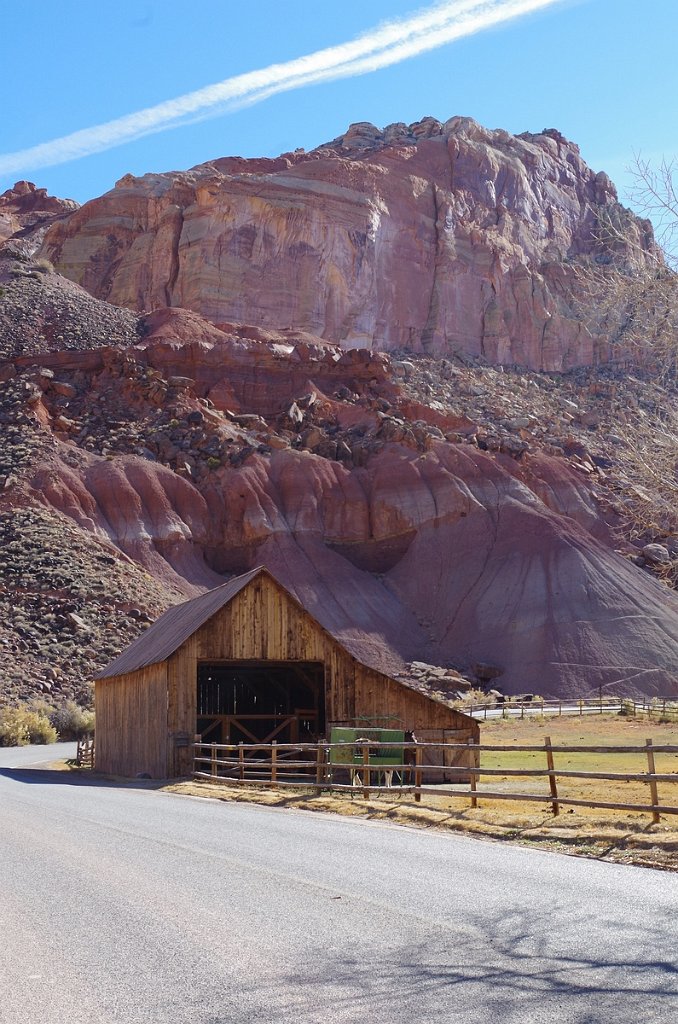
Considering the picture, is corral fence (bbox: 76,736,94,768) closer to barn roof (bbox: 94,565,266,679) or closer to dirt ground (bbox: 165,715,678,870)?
barn roof (bbox: 94,565,266,679)

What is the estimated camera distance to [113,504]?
6788cm

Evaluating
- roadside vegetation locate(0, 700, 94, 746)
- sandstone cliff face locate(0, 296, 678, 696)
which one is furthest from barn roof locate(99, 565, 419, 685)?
sandstone cliff face locate(0, 296, 678, 696)

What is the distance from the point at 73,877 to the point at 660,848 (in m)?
6.28

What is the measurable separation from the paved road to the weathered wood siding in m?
14.7

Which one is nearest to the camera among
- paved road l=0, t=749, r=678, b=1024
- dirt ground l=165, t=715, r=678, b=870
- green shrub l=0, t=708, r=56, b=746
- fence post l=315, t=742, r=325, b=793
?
paved road l=0, t=749, r=678, b=1024

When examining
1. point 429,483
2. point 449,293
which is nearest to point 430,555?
point 429,483

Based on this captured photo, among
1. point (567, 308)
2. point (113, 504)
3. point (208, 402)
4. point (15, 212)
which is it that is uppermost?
point (15, 212)

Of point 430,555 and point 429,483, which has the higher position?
point 429,483

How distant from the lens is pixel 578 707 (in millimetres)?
53750

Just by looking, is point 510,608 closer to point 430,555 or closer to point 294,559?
point 430,555

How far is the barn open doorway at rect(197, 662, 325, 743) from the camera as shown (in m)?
29.8

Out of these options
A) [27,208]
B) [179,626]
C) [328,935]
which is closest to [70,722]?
[179,626]

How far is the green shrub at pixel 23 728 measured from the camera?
4566 centimetres

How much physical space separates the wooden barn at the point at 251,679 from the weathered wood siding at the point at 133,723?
3 centimetres
